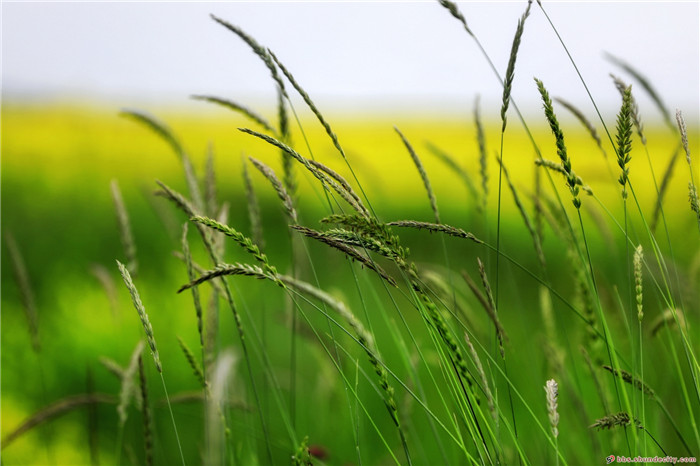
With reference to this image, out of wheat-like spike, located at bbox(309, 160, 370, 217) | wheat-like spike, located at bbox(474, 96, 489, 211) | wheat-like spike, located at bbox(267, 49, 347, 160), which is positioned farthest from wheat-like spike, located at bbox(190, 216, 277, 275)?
wheat-like spike, located at bbox(474, 96, 489, 211)

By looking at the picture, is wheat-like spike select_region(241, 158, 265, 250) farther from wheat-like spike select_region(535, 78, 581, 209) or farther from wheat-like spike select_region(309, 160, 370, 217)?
wheat-like spike select_region(535, 78, 581, 209)

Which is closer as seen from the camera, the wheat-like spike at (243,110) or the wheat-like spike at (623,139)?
the wheat-like spike at (623,139)

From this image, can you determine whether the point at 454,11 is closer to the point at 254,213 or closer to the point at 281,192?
the point at 281,192

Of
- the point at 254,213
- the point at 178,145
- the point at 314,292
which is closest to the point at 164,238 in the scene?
the point at 178,145

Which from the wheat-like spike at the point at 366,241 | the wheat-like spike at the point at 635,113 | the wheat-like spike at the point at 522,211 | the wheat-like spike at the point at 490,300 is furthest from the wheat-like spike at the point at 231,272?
the wheat-like spike at the point at 635,113

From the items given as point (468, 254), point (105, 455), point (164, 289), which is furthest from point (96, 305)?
point (468, 254)

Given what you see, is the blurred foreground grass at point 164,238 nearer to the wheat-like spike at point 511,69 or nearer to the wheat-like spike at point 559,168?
the wheat-like spike at point 559,168

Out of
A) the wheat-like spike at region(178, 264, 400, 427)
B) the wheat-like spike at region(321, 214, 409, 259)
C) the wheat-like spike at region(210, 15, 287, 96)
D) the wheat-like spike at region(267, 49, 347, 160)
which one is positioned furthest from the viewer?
the wheat-like spike at region(210, 15, 287, 96)

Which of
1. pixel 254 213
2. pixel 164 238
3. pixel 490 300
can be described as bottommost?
pixel 164 238

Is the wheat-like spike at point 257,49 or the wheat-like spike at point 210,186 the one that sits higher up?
the wheat-like spike at point 257,49

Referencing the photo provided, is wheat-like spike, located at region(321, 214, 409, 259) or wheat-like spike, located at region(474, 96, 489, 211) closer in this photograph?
wheat-like spike, located at region(321, 214, 409, 259)

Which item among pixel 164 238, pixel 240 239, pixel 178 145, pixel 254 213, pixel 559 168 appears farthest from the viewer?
pixel 164 238

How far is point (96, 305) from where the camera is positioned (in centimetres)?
322

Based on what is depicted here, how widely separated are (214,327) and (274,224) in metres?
2.95
